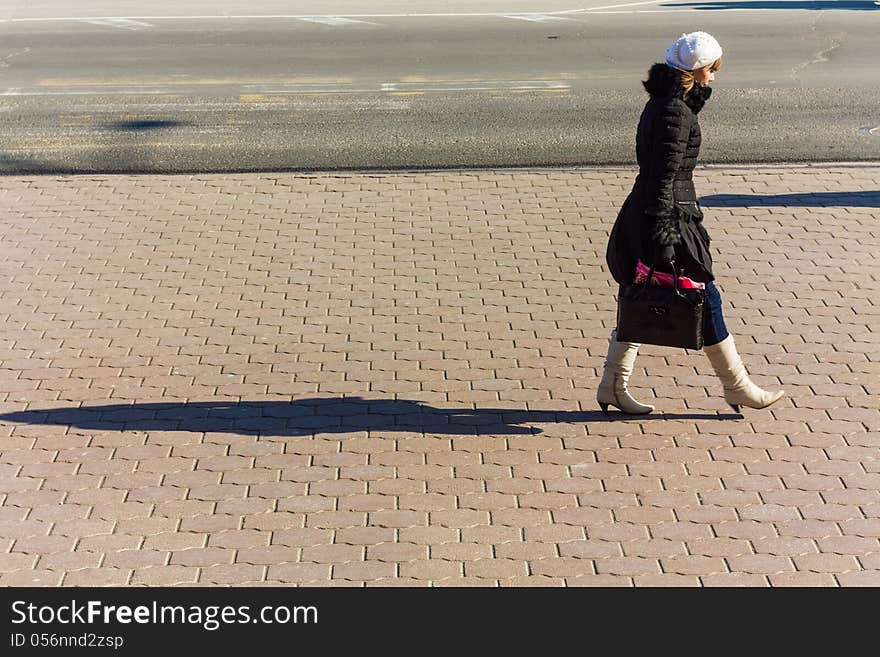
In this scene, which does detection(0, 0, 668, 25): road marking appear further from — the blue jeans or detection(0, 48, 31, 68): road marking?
the blue jeans

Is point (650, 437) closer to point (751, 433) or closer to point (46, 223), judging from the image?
point (751, 433)

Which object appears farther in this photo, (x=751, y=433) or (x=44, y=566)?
(x=751, y=433)

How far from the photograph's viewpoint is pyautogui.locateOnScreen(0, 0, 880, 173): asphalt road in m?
11.1

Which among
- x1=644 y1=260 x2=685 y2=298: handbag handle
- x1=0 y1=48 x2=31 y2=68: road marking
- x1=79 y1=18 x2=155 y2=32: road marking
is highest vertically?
x1=644 y1=260 x2=685 y2=298: handbag handle

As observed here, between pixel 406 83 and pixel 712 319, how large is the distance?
8.94m

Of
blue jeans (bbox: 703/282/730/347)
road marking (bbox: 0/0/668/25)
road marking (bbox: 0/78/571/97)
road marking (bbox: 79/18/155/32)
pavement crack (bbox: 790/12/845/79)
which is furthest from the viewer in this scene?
road marking (bbox: 0/0/668/25)

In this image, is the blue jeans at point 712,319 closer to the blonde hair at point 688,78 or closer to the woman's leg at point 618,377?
the woman's leg at point 618,377

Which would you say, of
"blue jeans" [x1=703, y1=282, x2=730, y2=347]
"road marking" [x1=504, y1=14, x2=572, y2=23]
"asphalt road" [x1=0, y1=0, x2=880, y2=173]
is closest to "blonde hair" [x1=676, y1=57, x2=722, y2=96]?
"blue jeans" [x1=703, y1=282, x2=730, y2=347]

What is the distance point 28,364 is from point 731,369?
389 cm

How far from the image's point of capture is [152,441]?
5836 millimetres

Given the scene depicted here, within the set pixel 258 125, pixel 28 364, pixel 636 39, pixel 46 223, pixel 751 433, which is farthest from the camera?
pixel 636 39

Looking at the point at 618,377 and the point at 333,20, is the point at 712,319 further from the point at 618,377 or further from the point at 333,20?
the point at 333,20

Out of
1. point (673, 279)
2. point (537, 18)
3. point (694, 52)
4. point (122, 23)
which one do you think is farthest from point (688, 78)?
point (122, 23)

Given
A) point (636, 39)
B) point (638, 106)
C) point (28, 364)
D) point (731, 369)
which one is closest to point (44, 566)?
point (28, 364)
